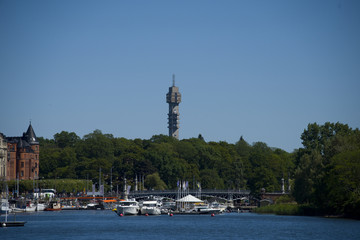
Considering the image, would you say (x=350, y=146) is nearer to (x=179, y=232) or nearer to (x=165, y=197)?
(x=179, y=232)

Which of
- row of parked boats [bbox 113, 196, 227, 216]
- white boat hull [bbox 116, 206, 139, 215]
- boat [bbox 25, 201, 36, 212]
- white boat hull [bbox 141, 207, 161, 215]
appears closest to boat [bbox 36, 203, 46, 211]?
boat [bbox 25, 201, 36, 212]

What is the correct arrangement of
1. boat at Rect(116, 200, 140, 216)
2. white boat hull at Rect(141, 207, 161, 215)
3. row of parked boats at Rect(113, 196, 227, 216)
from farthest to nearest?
white boat hull at Rect(141, 207, 161, 215) < row of parked boats at Rect(113, 196, 227, 216) < boat at Rect(116, 200, 140, 216)

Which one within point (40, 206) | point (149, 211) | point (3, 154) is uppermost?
point (3, 154)

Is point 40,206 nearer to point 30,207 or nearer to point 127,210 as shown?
point 30,207

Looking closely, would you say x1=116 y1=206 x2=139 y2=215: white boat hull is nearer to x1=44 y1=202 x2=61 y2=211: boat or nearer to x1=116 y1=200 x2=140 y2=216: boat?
x1=116 y1=200 x2=140 y2=216: boat

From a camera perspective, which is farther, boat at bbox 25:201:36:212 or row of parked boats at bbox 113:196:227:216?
Result: boat at bbox 25:201:36:212

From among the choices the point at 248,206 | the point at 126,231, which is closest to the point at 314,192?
the point at 126,231

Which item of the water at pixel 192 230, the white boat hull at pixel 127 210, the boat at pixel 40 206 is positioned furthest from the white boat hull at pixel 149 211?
the boat at pixel 40 206

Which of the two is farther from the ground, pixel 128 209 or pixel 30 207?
pixel 30 207

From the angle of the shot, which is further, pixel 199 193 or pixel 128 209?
pixel 199 193

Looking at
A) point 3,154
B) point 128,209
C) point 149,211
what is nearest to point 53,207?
point 3,154

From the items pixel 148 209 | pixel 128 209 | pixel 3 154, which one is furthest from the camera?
pixel 3 154

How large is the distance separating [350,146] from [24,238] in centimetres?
5090

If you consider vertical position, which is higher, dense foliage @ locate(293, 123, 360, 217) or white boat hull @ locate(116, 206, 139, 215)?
dense foliage @ locate(293, 123, 360, 217)
